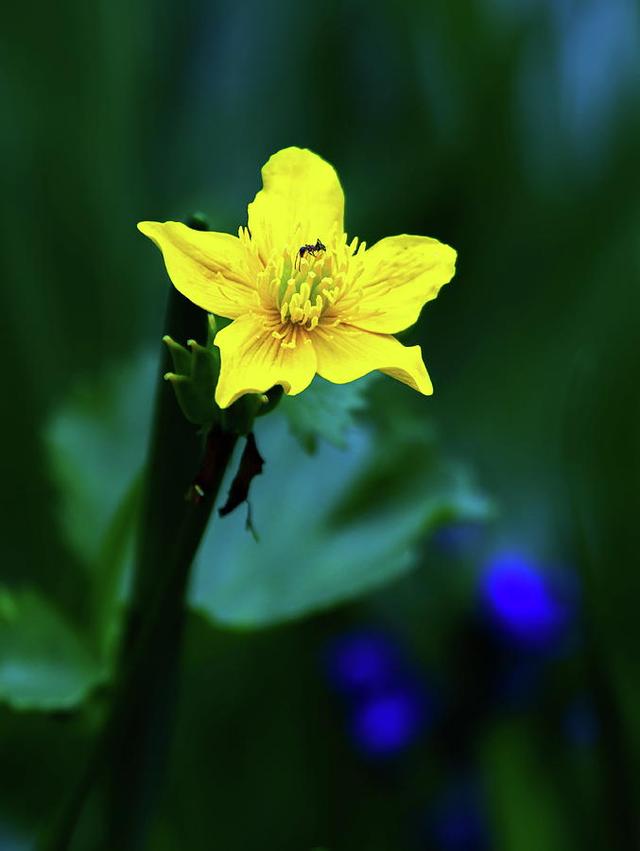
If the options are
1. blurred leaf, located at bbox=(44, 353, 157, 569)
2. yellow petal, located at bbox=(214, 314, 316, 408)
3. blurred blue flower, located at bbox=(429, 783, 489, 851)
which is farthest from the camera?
blurred blue flower, located at bbox=(429, 783, 489, 851)

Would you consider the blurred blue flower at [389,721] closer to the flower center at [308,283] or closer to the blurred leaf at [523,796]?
the blurred leaf at [523,796]

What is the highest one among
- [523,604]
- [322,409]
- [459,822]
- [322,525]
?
[322,409]

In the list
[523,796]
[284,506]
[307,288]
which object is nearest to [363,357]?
[307,288]

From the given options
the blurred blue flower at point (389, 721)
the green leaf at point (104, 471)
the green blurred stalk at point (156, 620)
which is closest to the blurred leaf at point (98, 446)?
the green leaf at point (104, 471)

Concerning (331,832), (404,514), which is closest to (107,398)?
(404,514)

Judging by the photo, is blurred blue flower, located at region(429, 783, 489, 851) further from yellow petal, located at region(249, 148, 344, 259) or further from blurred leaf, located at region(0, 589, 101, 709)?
yellow petal, located at region(249, 148, 344, 259)

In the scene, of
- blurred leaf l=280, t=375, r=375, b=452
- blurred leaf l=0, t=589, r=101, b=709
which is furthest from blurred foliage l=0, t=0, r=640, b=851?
blurred leaf l=280, t=375, r=375, b=452

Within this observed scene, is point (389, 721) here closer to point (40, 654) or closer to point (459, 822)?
point (459, 822)
